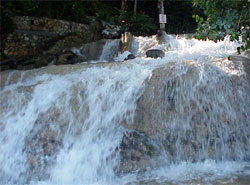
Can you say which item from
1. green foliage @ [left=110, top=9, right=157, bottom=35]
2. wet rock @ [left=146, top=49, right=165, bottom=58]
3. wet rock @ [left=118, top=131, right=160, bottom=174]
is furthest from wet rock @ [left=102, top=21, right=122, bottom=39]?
wet rock @ [left=118, top=131, right=160, bottom=174]

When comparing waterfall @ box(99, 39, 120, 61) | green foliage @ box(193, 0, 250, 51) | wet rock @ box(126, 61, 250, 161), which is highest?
waterfall @ box(99, 39, 120, 61)

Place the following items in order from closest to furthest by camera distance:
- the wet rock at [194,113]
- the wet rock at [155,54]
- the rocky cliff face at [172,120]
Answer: the rocky cliff face at [172,120], the wet rock at [194,113], the wet rock at [155,54]

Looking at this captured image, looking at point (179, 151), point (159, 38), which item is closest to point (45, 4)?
Result: point (159, 38)

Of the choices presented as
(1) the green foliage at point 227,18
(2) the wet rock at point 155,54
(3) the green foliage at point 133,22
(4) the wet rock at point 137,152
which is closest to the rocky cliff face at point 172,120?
(4) the wet rock at point 137,152

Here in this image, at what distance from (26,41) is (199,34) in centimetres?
706

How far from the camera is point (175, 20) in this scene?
1588cm

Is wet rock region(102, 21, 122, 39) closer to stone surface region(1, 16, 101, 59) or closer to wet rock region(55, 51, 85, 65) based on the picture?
stone surface region(1, 16, 101, 59)

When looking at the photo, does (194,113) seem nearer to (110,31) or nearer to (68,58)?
(68,58)

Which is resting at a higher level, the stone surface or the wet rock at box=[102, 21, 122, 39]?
the wet rock at box=[102, 21, 122, 39]

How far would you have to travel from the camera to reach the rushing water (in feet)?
14.5

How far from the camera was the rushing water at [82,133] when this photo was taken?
442 centimetres

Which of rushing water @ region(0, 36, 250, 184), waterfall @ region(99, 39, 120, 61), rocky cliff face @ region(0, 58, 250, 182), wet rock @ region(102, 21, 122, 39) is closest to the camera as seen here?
rushing water @ region(0, 36, 250, 184)

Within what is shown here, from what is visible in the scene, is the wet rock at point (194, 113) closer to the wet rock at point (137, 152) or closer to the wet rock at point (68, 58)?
the wet rock at point (137, 152)

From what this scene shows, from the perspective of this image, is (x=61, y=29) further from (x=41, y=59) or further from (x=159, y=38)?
(x=159, y=38)
